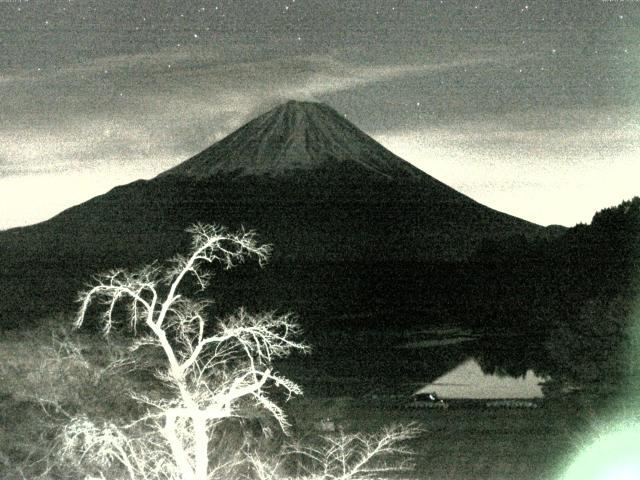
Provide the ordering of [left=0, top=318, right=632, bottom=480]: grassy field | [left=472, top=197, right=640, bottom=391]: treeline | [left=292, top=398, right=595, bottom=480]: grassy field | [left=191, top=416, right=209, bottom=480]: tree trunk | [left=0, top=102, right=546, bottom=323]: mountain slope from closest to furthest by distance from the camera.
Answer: [left=191, top=416, right=209, bottom=480]: tree trunk
[left=0, top=318, right=632, bottom=480]: grassy field
[left=292, top=398, right=595, bottom=480]: grassy field
[left=472, top=197, right=640, bottom=391]: treeline
[left=0, top=102, right=546, bottom=323]: mountain slope

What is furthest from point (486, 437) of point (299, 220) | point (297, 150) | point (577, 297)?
point (297, 150)

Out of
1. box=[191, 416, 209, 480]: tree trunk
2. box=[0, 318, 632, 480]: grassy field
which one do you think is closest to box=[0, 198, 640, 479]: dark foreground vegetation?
box=[0, 318, 632, 480]: grassy field

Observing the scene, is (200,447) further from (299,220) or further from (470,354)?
(299,220)

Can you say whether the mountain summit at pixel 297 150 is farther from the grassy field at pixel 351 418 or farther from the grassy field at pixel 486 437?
the grassy field at pixel 486 437

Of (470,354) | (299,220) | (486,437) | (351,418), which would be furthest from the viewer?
(299,220)

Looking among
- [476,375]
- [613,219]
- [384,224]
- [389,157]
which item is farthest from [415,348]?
[389,157]

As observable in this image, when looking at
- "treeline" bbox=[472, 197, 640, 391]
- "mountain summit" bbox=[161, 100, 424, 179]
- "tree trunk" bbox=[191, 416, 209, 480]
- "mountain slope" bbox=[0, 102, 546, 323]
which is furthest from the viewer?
"mountain summit" bbox=[161, 100, 424, 179]

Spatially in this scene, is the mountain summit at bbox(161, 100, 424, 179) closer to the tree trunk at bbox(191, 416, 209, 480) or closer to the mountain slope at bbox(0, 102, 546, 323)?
the mountain slope at bbox(0, 102, 546, 323)
